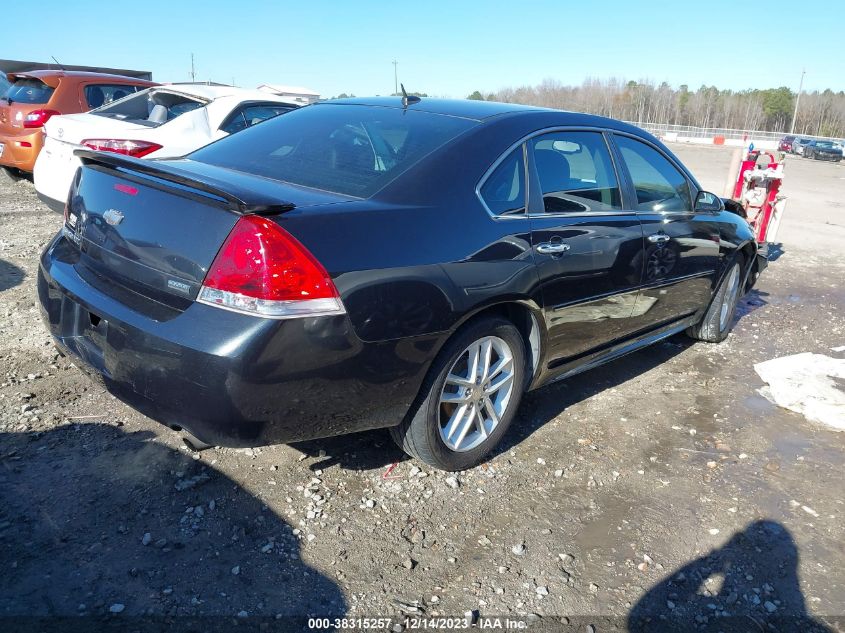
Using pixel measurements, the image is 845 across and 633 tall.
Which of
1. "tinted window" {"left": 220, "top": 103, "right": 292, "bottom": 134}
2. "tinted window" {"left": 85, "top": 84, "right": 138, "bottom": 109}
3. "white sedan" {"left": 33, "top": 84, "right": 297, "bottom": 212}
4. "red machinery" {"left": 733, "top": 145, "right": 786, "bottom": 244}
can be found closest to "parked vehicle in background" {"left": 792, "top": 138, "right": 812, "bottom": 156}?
"red machinery" {"left": 733, "top": 145, "right": 786, "bottom": 244}

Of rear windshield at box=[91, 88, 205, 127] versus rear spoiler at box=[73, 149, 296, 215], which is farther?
rear windshield at box=[91, 88, 205, 127]

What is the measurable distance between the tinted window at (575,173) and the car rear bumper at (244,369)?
1.19 meters

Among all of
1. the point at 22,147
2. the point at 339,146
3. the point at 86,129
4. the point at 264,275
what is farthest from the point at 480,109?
the point at 22,147

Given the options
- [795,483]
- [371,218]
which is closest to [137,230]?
[371,218]

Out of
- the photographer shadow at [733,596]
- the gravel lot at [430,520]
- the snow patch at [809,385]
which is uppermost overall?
the snow patch at [809,385]

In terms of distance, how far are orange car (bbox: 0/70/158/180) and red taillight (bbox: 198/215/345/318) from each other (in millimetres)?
7729

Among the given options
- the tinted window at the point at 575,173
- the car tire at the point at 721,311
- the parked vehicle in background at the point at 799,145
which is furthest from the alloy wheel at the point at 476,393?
the parked vehicle in background at the point at 799,145

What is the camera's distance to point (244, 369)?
2295 millimetres

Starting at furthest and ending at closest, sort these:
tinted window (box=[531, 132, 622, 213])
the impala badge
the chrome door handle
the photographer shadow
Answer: tinted window (box=[531, 132, 622, 213]) < the chrome door handle < the impala badge < the photographer shadow

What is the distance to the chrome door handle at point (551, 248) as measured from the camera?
3.21 metres

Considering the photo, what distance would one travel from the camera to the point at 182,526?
268cm

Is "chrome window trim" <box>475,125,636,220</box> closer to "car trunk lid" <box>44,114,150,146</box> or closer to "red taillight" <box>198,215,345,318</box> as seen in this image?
"red taillight" <box>198,215,345,318</box>

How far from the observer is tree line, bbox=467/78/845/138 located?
356ft

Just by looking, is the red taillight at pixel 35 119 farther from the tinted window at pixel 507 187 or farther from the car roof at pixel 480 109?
the tinted window at pixel 507 187
